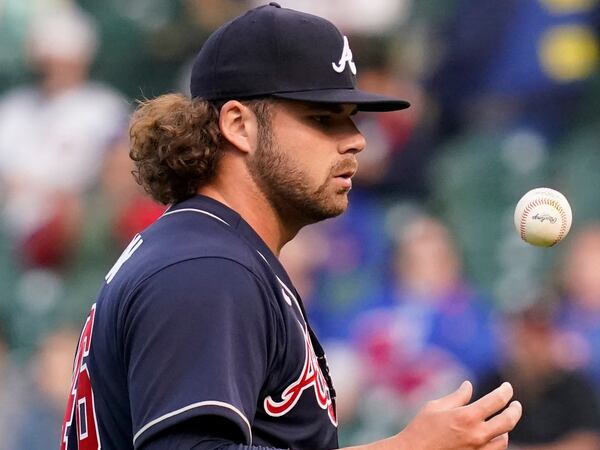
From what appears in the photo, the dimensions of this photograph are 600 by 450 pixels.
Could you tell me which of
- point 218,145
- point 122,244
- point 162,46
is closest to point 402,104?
point 218,145

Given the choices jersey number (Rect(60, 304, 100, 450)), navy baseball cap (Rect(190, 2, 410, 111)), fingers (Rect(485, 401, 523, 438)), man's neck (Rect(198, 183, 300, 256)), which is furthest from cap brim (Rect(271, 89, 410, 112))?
fingers (Rect(485, 401, 523, 438))

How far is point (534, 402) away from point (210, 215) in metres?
3.61

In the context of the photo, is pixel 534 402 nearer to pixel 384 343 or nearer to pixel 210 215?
pixel 384 343

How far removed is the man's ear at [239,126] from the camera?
270 cm

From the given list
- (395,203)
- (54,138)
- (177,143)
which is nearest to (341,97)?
(177,143)

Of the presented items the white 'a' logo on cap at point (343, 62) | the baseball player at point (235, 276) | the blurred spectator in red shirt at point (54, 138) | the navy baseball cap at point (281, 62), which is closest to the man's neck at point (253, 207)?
the baseball player at point (235, 276)

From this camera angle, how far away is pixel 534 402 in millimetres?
5738

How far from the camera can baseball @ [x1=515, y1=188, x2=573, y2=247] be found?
3.19 metres

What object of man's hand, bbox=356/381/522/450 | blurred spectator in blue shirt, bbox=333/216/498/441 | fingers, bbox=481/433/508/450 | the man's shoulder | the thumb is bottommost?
blurred spectator in blue shirt, bbox=333/216/498/441

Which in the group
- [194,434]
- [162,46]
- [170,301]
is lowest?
[194,434]

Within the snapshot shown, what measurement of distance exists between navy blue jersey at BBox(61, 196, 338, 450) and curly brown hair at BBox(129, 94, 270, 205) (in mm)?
112

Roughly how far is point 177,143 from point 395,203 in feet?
14.3

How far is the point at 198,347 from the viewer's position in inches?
86.5

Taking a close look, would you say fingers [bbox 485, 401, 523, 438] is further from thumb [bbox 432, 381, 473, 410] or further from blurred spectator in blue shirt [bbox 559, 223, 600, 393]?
blurred spectator in blue shirt [bbox 559, 223, 600, 393]
